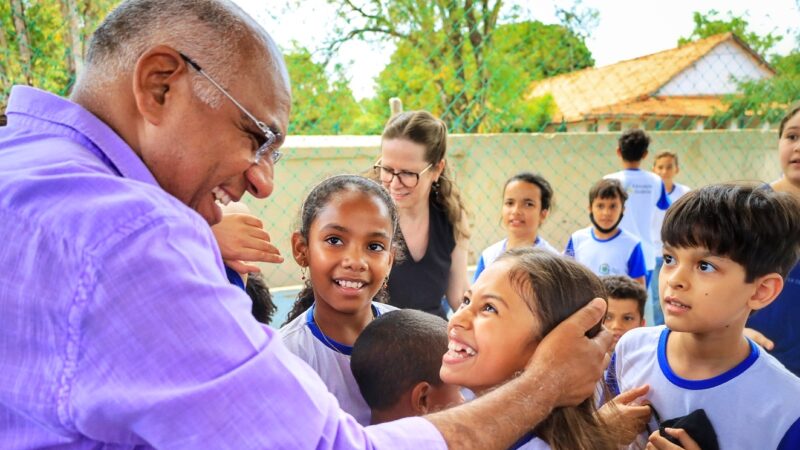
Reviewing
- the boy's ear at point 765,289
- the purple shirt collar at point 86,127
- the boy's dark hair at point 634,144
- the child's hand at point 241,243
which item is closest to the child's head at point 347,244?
the child's hand at point 241,243

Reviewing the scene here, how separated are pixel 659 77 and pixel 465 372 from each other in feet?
36.4

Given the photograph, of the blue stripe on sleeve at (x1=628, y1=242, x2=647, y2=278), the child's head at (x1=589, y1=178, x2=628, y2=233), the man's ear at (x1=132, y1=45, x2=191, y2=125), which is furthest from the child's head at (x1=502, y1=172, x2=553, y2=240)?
the man's ear at (x1=132, y1=45, x2=191, y2=125)

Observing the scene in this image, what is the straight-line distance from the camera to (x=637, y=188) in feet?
18.5

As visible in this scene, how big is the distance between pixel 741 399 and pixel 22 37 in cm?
385

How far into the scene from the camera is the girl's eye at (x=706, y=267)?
1.81m

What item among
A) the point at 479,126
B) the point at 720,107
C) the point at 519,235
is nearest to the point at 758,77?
the point at 720,107

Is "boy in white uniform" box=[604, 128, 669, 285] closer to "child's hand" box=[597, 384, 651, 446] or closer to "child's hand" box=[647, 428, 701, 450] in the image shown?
"child's hand" box=[597, 384, 651, 446]

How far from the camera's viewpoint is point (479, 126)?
5.99 m

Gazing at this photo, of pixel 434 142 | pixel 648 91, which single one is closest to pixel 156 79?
pixel 434 142

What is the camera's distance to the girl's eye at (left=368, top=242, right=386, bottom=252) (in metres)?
2.11

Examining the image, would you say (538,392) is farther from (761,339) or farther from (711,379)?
(761,339)

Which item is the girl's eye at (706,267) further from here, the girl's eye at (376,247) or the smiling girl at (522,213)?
the smiling girl at (522,213)

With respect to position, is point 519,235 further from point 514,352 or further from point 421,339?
point 514,352

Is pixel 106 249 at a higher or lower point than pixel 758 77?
lower
